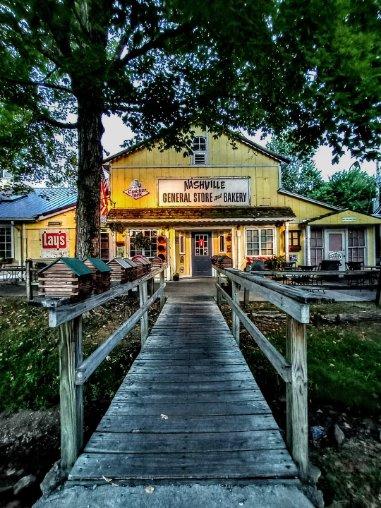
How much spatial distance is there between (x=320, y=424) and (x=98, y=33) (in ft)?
29.8

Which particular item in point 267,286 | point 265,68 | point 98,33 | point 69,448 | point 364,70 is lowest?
point 69,448

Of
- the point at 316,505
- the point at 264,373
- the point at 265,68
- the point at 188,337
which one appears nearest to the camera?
the point at 316,505

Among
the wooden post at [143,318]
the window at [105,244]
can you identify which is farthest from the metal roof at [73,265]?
the window at [105,244]

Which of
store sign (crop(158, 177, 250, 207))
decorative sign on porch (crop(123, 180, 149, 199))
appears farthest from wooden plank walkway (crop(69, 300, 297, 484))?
decorative sign on porch (crop(123, 180, 149, 199))

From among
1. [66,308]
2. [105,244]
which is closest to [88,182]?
[66,308]

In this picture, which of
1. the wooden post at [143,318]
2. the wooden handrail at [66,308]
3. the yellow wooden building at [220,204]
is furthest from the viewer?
the yellow wooden building at [220,204]

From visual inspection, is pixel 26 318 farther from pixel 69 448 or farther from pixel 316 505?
pixel 316 505

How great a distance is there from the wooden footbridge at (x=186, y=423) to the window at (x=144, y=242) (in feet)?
34.7

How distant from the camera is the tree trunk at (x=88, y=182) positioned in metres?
6.84

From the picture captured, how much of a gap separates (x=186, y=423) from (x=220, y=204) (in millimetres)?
12902

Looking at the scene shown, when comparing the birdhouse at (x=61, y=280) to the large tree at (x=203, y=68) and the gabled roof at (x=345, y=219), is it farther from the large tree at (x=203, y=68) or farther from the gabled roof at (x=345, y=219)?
the gabled roof at (x=345, y=219)

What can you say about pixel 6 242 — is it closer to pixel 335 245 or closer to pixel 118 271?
pixel 118 271

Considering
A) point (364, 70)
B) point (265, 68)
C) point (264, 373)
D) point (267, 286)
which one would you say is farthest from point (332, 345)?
point (265, 68)

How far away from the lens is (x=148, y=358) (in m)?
4.11
